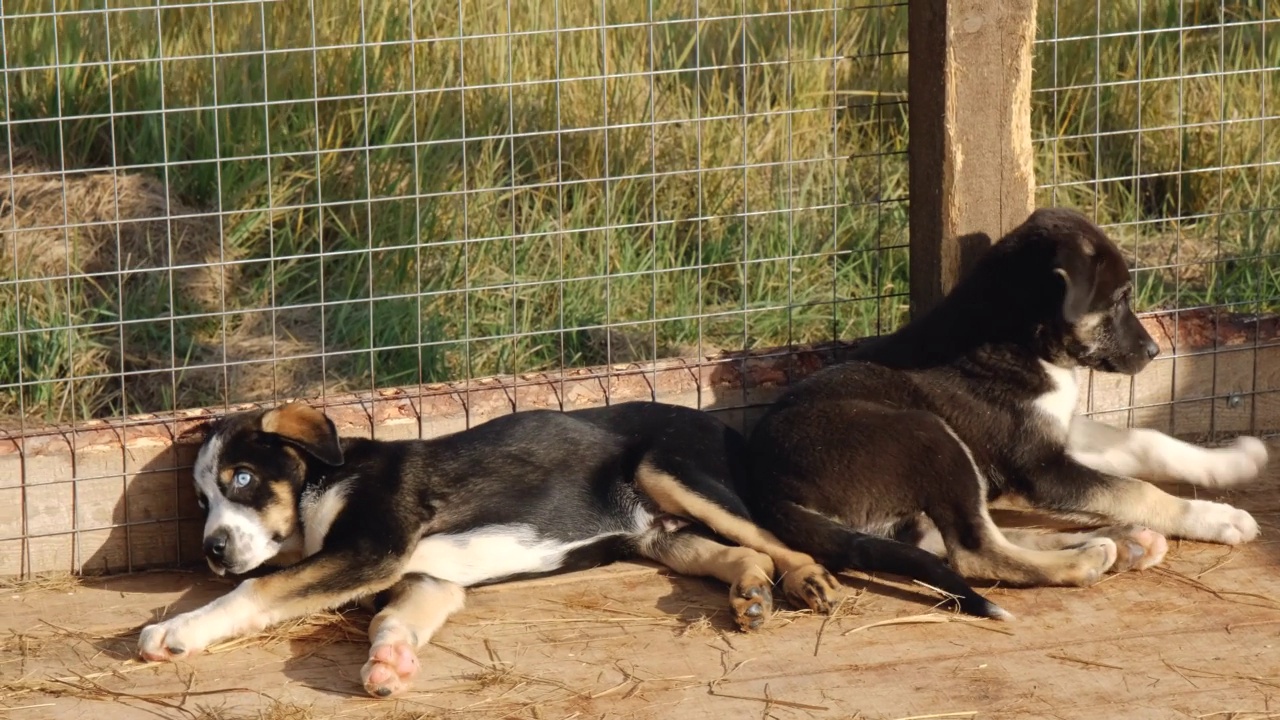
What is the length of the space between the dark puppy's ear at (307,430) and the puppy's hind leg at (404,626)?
0.46 metres

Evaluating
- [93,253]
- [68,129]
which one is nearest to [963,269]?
[93,253]

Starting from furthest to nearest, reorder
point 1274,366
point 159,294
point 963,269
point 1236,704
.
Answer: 1. point 159,294
2. point 1274,366
3. point 963,269
4. point 1236,704

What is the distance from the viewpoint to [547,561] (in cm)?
506

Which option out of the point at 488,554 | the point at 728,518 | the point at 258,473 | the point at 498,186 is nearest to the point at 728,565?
the point at 728,518

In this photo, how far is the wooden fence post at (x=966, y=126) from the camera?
17.7 feet

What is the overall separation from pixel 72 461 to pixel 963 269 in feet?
10.1

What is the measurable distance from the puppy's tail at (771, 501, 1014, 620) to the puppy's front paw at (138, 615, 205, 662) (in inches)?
70.8

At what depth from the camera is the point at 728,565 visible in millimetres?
4898

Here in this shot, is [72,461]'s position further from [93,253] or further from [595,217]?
[595,217]

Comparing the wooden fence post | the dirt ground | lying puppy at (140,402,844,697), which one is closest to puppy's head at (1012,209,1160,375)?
the wooden fence post

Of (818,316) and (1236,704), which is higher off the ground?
(818,316)

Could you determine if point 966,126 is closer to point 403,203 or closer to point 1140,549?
point 1140,549

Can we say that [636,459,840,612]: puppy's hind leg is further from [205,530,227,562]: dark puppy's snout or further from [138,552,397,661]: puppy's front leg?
[205,530,227,562]: dark puppy's snout

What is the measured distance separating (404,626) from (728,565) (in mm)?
1037
